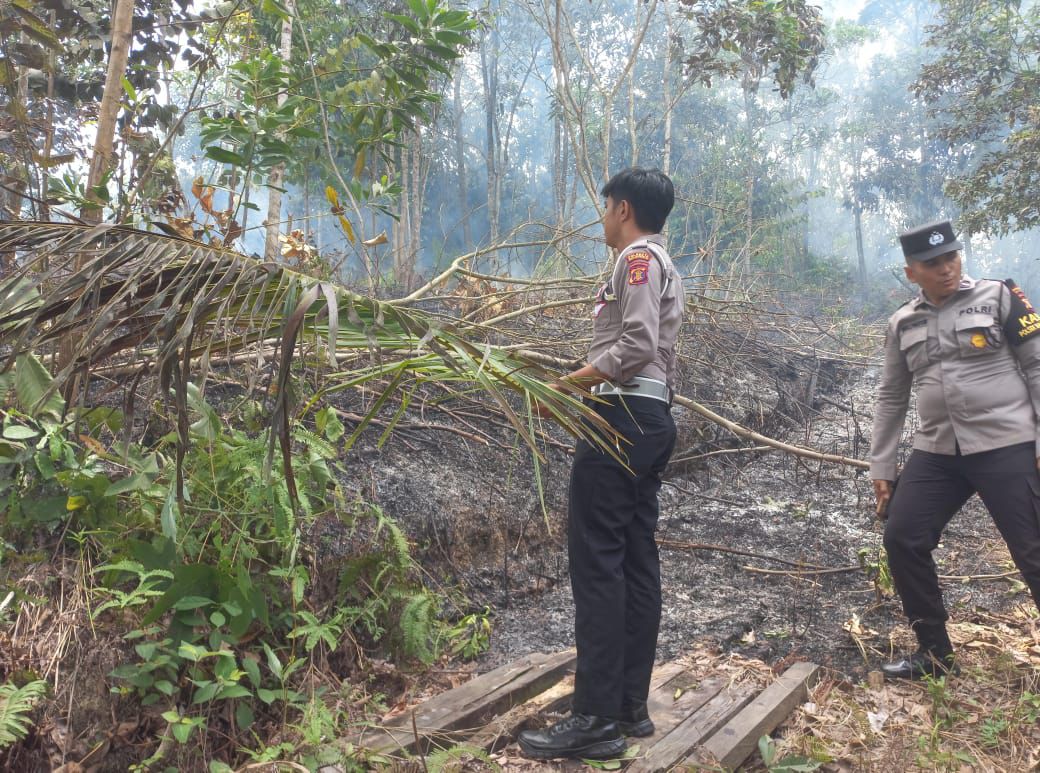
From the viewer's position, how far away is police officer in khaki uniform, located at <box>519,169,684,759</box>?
2445 millimetres

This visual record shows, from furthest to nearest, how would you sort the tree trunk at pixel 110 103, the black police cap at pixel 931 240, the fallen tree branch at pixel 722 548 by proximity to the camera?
the fallen tree branch at pixel 722 548
the tree trunk at pixel 110 103
the black police cap at pixel 931 240

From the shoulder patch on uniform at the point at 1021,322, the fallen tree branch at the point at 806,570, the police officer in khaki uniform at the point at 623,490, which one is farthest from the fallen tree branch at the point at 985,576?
the police officer in khaki uniform at the point at 623,490

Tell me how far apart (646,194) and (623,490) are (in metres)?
0.96

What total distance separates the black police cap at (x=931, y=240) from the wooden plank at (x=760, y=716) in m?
1.68

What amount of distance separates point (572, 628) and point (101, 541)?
2.13 m

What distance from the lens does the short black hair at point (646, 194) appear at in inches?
103

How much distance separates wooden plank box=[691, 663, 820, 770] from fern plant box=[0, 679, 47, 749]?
6.41 feet

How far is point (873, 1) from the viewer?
2071 inches

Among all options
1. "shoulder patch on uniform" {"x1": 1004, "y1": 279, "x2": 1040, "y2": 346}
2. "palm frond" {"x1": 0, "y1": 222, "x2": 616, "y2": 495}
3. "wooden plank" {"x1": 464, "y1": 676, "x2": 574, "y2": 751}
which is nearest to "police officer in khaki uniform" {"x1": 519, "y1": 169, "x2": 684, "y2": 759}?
"wooden plank" {"x1": 464, "y1": 676, "x2": 574, "y2": 751}

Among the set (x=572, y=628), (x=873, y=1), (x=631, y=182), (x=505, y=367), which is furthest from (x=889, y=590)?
(x=873, y=1)

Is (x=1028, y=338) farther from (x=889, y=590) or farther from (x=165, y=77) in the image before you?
(x=165, y=77)

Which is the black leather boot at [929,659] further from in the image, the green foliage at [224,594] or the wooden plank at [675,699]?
the green foliage at [224,594]

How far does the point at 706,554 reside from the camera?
196 inches

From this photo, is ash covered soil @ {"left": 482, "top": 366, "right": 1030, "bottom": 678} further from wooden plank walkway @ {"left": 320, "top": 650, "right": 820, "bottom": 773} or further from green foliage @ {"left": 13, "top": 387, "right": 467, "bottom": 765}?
green foliage @ {"left": 13, "top": 387, "right": 467, "bottom": 765}
